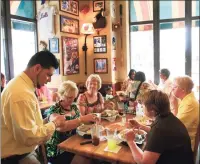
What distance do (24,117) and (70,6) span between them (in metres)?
3.45

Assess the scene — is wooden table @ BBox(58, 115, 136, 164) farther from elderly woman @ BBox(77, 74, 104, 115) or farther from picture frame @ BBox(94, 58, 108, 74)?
picture frame @ BBox(94, 58, 108, 74)

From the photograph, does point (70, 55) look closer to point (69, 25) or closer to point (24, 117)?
point (69, 25)

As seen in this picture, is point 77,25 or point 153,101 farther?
point 77,25

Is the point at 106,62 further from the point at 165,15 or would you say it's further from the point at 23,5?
the point at 23,5

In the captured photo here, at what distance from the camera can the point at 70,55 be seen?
437 cm

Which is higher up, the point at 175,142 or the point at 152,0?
the point at 152,0

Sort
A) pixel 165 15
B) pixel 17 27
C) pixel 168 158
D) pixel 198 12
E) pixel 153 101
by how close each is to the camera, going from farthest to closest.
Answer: pixel 165 15, pixel 198 12, pixel 17 27, pixel 153 101, pixel 168 158

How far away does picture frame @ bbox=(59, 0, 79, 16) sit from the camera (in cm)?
412

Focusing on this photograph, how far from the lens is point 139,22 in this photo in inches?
199

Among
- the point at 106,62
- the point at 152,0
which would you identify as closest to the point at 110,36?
the point at 106,62

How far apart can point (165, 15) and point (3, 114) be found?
438cm

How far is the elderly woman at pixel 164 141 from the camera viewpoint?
130 centimetres

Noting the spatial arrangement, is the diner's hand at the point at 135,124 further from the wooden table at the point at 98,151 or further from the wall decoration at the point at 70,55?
the wall decoration at the point at 70,55

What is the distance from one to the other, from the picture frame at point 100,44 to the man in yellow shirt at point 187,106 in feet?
9.29
